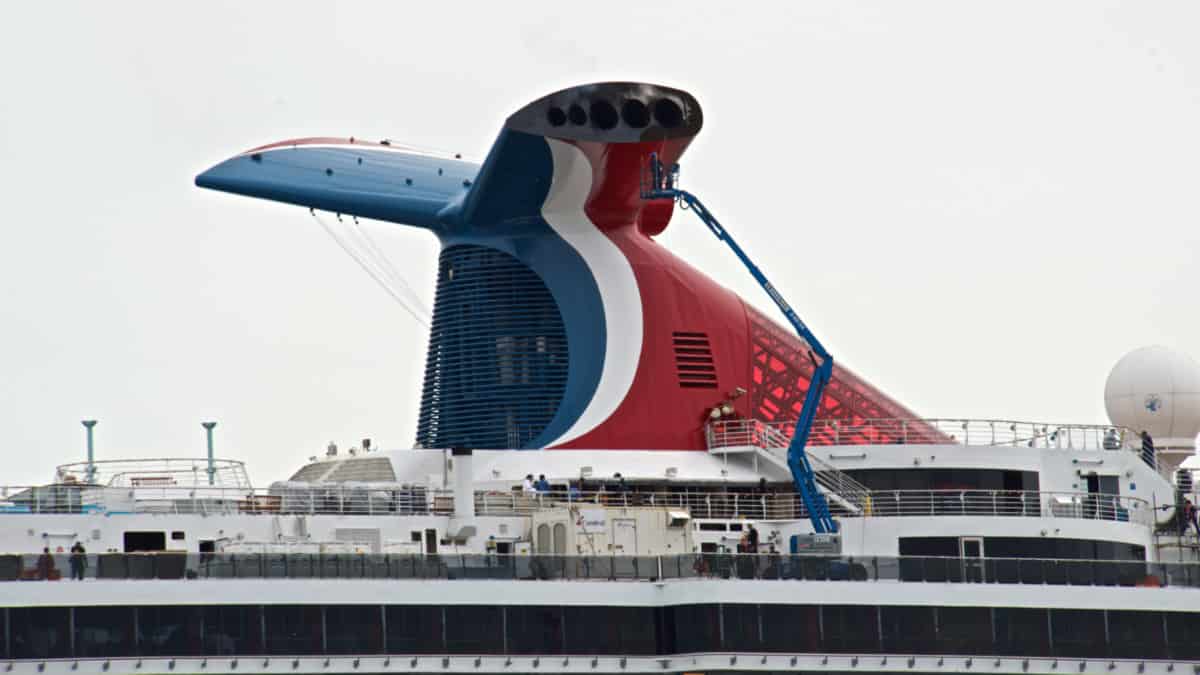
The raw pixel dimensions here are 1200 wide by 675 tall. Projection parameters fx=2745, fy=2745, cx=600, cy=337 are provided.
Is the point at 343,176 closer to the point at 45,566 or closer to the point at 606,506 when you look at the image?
the point at 606,506

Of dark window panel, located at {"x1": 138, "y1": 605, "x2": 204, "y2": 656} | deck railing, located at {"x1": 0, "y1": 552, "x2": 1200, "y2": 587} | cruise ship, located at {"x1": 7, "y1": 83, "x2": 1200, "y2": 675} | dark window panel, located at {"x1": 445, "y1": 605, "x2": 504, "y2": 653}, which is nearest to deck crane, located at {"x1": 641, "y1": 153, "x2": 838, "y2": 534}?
cruise ship, located at {"x1": 7, "y1": 83, "x2": 1200, "y2": 675}

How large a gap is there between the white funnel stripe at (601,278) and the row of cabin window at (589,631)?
13.7m

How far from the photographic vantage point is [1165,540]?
77.0m

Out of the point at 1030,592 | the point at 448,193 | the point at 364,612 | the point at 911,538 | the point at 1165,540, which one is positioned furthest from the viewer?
the point at 448,193

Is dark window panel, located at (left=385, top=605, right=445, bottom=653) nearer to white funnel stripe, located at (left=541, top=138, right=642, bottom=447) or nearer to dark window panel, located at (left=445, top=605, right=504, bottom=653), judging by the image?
→ dark window panel, located at (left=445, top=605, right=504, bottom=653)

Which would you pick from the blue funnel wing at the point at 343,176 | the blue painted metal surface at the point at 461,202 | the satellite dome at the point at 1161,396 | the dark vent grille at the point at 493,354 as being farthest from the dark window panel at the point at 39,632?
the satellite dome at the point at 1161,396

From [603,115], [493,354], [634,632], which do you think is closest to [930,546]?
[634,632]

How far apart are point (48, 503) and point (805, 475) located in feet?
66.6

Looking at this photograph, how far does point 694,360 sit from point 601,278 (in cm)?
363

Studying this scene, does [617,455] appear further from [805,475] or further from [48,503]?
[48,503]

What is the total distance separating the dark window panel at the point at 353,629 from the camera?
2470 inches

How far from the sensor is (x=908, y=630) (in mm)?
66375

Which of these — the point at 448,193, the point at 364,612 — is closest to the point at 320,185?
the point at 448,193

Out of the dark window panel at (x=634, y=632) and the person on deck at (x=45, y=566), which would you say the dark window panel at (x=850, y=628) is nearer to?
the dark window panel at (x=634, y=632)
